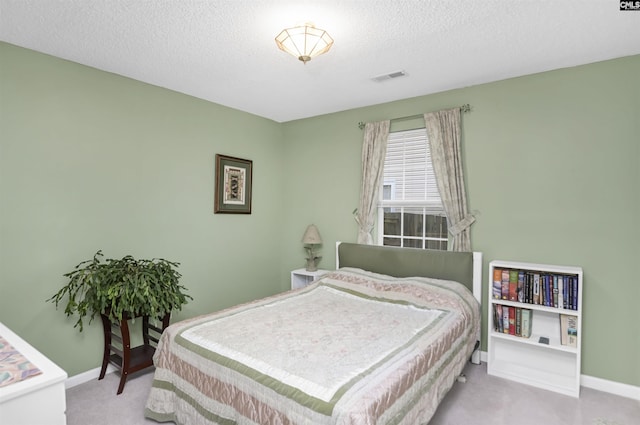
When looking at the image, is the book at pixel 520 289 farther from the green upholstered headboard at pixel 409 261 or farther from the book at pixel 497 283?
the green upholstered headboard at pixel 409 261

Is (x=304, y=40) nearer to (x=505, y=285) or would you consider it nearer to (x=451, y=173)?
(x=451, y=173)

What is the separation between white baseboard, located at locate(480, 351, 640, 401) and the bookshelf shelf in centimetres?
10

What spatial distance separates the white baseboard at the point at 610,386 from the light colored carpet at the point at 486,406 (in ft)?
0.17

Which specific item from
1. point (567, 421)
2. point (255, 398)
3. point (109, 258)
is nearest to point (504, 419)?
point (567, 421)

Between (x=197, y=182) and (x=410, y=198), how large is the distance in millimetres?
2266

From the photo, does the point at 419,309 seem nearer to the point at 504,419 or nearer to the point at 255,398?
the point at 504,419

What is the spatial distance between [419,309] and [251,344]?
1384 mm

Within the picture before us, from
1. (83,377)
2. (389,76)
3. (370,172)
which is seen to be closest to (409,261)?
(370,172)

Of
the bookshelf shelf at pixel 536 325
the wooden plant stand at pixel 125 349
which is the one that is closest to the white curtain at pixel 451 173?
the bookshelf shelf at pixel 536 325

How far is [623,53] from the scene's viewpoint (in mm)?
2506

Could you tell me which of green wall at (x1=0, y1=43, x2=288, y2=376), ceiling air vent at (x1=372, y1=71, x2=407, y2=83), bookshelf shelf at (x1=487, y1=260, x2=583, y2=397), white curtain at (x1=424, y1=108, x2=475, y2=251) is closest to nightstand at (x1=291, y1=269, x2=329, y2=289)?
green wall at (x1=0, y1=43, x2=288, y2=376)

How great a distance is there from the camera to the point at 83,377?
2.71 m

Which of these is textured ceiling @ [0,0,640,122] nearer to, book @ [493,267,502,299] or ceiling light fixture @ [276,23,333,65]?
ceiling light fixture @ [276,23,333,65]

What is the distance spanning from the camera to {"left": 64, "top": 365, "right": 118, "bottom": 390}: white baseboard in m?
2.65
